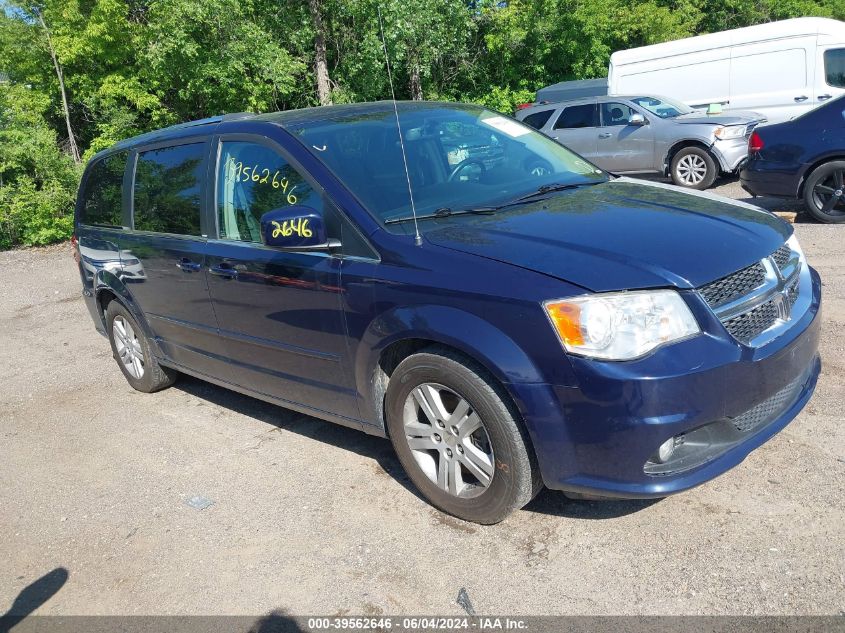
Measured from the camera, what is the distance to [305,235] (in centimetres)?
358

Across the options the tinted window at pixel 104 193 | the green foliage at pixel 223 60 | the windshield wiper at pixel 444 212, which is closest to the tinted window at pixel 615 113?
the green foliage at pixel 223 60

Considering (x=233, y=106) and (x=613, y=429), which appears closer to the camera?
(x=613, y=429)

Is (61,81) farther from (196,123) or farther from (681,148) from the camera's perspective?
(196,123)

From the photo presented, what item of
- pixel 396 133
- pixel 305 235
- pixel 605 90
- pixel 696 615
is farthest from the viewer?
pixel 605 90

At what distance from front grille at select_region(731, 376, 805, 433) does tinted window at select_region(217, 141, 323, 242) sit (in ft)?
7.00

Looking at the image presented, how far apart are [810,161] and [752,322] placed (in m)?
6.70

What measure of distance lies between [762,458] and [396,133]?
246 cm

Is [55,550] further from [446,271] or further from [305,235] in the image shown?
[446,271]

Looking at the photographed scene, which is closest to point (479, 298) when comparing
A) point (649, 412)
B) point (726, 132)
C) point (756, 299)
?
point (649, 412)

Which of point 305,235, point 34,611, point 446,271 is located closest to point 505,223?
point 446,271

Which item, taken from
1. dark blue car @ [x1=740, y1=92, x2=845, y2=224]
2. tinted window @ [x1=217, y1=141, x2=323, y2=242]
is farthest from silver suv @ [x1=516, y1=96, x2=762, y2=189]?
tinted window @ [x1=217, y1=141, x2=323, y2=242]

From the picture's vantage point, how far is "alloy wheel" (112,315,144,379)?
18.7ft

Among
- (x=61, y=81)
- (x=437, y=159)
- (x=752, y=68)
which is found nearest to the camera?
(x=437, y=159)

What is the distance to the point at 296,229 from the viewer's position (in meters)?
3.57
